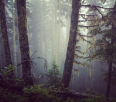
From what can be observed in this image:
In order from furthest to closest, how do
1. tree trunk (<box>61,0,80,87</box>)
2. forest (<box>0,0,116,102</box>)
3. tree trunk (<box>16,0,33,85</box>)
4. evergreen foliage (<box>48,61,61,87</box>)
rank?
evergreen foliage (<box>48,61,61,87</box>), tree trunk (<box>61,0,80,87</box>), tree trunk (<box>16,0,33,85</box>), forest (<box>0,0,116,102</box>)

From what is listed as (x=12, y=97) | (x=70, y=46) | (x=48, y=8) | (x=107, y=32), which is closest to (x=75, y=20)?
(x=70, y=46)

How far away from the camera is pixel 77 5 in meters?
6.35

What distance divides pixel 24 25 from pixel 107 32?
22.6 feet

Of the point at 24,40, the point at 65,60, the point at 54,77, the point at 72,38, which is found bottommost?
the point at 54,77

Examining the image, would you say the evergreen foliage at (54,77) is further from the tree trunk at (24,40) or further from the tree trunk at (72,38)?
the tree trunk at (24,40)

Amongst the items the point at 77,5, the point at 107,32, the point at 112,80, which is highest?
the point at 77,5

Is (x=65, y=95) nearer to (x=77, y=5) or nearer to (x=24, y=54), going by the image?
(x=24, y=54)

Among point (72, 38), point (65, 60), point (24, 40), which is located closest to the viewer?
point (24, 40)

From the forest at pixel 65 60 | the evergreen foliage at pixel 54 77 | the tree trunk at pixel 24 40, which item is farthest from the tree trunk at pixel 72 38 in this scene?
the tree trunk at pixel 24 40

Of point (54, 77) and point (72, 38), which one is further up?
point (72, 38)

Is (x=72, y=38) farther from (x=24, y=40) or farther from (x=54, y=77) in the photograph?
(x=54, y=77)

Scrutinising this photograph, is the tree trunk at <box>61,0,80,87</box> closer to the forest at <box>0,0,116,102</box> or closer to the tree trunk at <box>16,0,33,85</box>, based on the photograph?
the forest at <box>0,0,116,102</box>

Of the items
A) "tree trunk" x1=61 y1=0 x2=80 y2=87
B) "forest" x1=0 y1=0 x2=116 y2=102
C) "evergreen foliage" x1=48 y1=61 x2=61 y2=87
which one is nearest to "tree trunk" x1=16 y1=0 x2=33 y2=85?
"forest" x1=0 y1=0 x2=116 y2=102

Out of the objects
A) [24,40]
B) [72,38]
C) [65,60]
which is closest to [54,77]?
[65,60]
